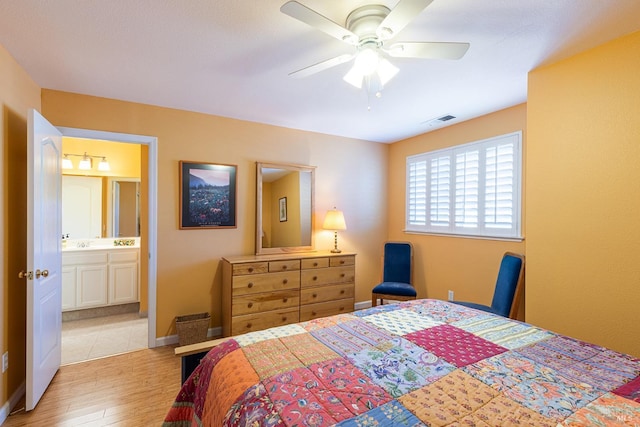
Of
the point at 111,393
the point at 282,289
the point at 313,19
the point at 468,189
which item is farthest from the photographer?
the point at 468,189

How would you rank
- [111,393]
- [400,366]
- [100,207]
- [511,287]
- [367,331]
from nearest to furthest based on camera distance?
[400,366], [367,331], [111,393], [511,287], [100,207]

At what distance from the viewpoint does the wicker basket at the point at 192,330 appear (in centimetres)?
296

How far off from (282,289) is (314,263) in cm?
47

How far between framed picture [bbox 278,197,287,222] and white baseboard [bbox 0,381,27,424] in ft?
8.61

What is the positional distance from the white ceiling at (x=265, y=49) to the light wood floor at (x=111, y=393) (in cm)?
248

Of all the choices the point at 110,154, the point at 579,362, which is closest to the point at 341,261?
the point at 579,362

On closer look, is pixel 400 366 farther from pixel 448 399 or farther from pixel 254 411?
pixel 254 411

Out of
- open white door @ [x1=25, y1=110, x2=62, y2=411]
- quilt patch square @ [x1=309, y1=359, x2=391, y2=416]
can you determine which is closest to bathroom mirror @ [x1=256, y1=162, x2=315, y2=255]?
open white door @ [x1=25, y1=110, x2=62, y2=411]

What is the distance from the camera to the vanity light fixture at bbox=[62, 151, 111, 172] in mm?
4262

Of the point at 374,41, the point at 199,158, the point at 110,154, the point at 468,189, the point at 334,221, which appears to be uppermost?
the point at 374,41

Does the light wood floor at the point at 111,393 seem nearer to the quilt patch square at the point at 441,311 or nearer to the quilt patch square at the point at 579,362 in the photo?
the quilt patch square at the point at 441,311

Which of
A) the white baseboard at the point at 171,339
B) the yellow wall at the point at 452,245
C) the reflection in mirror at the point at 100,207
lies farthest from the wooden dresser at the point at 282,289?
the reflection in mirror at the point at 100,207

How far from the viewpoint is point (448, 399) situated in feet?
3.39

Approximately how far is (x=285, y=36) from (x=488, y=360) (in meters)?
2.06
